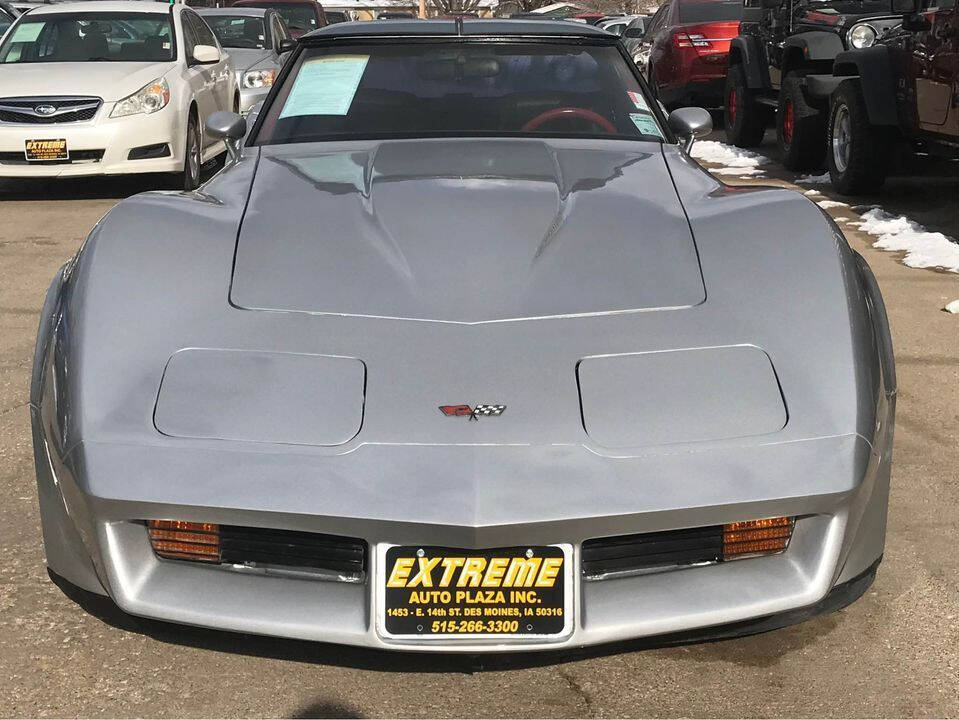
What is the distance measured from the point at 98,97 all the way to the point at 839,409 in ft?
25.3

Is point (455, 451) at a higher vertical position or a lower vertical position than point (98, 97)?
higher

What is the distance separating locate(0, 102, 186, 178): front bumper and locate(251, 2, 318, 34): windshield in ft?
35.1

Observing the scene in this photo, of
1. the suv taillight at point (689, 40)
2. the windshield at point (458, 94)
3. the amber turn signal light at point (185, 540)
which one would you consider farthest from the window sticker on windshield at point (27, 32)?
the amber turn signal light at point (185, 540)

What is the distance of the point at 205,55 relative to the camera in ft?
32.1

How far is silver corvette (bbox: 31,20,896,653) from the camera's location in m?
2.32

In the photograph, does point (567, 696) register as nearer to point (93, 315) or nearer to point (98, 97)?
point (93, 315)

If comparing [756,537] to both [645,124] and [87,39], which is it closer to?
[645,124]

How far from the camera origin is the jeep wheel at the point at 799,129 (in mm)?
10414

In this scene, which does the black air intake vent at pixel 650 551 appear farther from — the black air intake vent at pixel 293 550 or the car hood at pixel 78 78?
the car hood at pixel 78 78

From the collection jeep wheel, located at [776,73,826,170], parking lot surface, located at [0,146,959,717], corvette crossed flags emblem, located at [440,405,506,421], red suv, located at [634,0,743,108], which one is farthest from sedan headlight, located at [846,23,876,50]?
corvette crossed flags emblem, located at [440,405,506,421]

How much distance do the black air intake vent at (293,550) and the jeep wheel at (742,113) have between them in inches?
419

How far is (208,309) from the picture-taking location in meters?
2.70

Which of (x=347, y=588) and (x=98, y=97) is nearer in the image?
(x=347, y=588)

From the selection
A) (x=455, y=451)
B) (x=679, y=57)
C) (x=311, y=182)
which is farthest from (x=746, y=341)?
(x=679, y=57)
